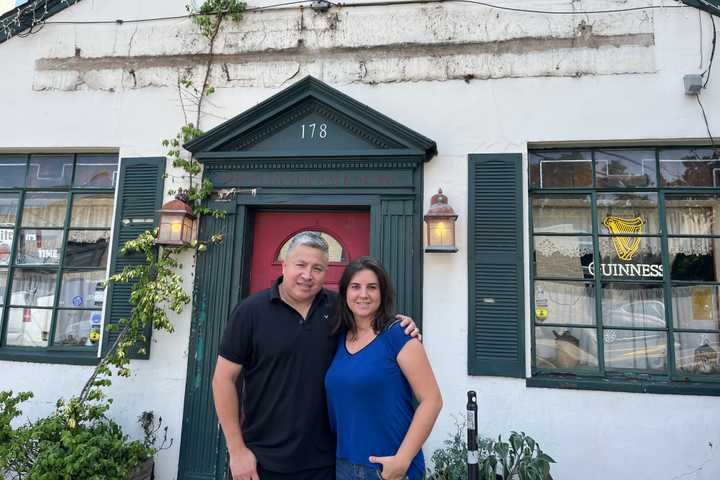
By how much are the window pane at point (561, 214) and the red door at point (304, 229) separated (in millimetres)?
1544

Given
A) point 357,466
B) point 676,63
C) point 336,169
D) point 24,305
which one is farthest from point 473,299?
point 24,305

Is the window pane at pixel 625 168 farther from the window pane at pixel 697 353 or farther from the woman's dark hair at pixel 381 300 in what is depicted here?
the woman's dark hair at pixel 381 300

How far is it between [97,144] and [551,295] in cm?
458

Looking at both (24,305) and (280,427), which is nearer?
(280,427)

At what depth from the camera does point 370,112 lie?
12.8 ft

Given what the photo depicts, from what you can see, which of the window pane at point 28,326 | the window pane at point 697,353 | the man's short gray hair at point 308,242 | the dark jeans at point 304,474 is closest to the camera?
the dark jeans at point 304,474

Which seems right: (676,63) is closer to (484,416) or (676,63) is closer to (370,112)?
(370,112)

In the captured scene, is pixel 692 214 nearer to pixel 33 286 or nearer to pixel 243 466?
pixel 243 466

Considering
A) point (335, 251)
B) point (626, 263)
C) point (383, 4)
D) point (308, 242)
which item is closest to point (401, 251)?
point (335, 251)

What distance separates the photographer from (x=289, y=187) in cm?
402

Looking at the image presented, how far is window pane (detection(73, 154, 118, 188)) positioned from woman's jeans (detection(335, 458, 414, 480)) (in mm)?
3779

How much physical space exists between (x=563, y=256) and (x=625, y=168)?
3.16 ft

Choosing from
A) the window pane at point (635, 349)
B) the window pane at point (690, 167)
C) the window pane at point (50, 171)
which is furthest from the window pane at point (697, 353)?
the window pane at point (50, 171)

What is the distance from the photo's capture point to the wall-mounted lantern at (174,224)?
3869 mm
